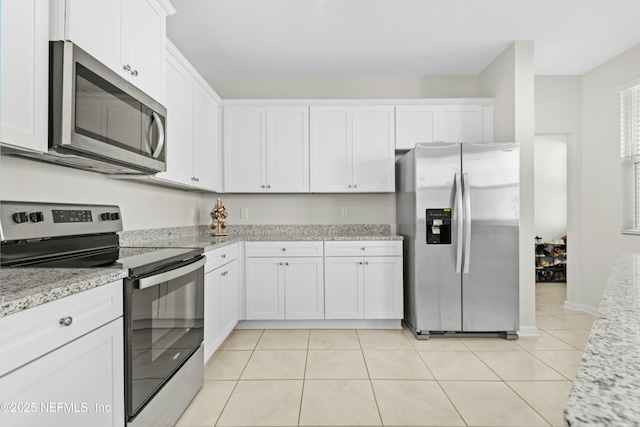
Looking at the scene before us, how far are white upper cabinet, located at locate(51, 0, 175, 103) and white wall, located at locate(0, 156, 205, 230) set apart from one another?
24.1 inches

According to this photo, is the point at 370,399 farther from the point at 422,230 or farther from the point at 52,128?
the point at 52,128

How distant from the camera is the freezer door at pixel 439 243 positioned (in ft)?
10.1

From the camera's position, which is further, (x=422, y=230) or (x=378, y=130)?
(x=378, y=130)

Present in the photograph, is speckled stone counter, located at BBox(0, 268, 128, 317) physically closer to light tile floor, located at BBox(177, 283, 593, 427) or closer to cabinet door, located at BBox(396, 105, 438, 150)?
light tile floor, located at BBox(177, 283, 593, 427)

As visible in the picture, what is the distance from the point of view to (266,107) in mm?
3645

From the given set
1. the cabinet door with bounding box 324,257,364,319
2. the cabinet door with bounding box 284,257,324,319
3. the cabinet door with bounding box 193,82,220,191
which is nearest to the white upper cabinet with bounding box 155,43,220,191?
the cabinet door with bounding box 193,82,220,191

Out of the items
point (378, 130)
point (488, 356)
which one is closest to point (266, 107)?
point (378, 130)

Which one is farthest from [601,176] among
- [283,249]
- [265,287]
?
[265,287]

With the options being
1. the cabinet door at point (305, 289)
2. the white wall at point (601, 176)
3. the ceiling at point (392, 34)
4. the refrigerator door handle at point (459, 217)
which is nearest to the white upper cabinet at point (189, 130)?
the ceiling at point (392, 34)

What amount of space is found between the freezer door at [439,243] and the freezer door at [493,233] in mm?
100

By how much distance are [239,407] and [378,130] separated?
2798 mm

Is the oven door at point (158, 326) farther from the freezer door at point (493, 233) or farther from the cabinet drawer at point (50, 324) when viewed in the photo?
the freezer door at point (493, 233)

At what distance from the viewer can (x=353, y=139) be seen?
362cm

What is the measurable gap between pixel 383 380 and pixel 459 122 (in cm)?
268
